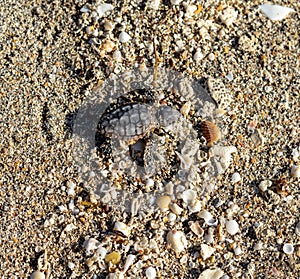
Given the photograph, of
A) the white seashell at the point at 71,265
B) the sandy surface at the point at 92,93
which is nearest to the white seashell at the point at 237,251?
the sandy surface at the point at 92,93

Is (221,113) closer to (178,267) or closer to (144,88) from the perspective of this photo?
(144,88)

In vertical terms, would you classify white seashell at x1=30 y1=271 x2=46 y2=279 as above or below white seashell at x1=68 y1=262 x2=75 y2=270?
below

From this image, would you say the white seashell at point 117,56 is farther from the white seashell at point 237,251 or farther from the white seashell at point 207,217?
the white seashell at point 237,251

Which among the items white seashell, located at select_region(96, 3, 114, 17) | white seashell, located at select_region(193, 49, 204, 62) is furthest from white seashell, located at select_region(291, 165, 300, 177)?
white seashell, located at select_region(96, 3, 114, 17)

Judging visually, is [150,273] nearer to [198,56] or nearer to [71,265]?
[71,265]

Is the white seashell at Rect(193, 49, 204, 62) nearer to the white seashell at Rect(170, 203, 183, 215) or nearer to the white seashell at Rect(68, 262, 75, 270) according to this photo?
the white seashell at Rect(170, 203, 183, 215)

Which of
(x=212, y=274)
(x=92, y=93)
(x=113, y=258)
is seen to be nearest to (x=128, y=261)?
(x=113, y=258)

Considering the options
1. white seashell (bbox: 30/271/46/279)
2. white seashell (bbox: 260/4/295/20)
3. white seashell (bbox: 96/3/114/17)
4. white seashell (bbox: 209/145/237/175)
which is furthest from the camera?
white seashell (bbox: 260/4/295/20)
